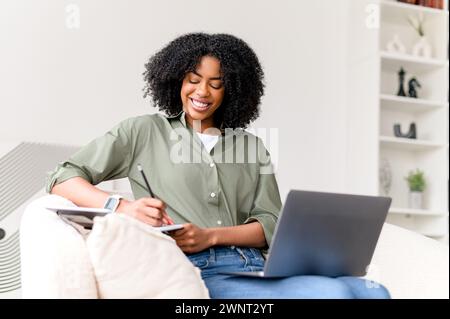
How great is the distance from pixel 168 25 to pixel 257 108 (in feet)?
5.72

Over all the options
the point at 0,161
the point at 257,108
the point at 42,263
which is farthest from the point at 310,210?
the point at 0,161

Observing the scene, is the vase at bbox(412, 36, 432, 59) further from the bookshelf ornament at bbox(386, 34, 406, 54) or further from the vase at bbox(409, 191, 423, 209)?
→ the vase at bbox(409, 191, 423, 209)

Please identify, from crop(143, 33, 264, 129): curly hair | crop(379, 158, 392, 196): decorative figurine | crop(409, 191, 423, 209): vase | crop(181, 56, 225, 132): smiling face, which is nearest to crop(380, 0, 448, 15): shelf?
crop(379, 158, 392, 196): decorative figurine

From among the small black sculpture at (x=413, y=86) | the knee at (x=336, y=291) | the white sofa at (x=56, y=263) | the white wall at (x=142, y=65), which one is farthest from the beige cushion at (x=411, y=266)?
the small black sculpture at (x=413, y=86)

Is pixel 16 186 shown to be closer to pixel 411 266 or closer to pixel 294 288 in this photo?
pixel 411 266

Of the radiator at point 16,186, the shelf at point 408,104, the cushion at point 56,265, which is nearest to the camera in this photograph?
the cushion at point 56,265

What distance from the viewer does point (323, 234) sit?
1188 millimetres

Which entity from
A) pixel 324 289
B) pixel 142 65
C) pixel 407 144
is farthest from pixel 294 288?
pixel 407 144

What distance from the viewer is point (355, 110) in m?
3.98

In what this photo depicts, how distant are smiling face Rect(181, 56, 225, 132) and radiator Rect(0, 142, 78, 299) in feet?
3.99

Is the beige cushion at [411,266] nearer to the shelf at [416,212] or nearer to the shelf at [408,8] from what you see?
the shelf at [416,212]

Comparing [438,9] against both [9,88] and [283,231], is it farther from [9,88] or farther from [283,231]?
[283,231]

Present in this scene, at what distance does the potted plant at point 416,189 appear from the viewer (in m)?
4.09

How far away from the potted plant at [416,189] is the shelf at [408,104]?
38cm
